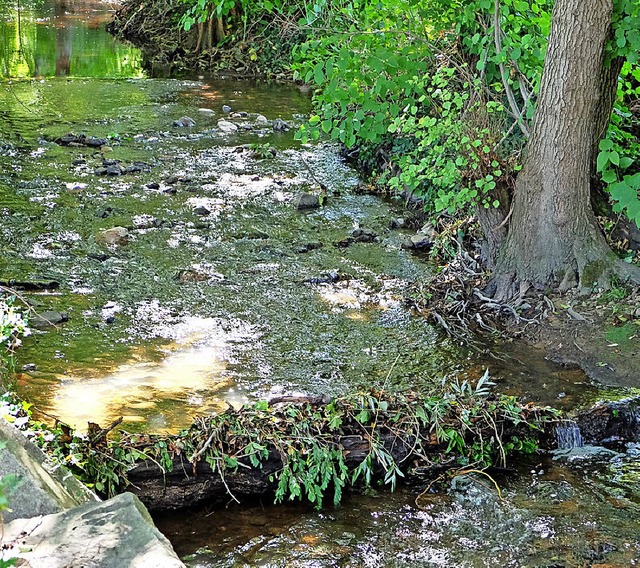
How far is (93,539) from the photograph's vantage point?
122 inches

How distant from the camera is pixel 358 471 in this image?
16.5 feet

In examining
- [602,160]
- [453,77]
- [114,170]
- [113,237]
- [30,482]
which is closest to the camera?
[30,482]

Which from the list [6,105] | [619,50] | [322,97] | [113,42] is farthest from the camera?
[113,42]

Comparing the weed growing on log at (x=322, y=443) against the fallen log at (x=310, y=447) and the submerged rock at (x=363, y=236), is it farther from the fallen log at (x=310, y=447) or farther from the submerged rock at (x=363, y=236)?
the submerged rock at (x=363, y=236)

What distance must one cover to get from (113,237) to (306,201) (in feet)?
8.63

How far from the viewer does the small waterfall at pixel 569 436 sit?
5.67 meters

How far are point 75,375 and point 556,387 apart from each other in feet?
12.2

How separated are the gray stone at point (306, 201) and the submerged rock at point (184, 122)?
4.66 metres

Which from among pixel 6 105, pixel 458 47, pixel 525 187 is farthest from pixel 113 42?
pixel 525 187

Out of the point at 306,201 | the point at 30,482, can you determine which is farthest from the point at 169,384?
the point at 306,201

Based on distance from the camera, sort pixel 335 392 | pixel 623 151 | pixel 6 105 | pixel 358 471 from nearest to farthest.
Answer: pixel 358 471, pixel 335 392, pixel 623 151, pixel 6 105

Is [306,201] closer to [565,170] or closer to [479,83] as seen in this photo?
[479,83]

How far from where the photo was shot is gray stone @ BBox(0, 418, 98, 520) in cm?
337

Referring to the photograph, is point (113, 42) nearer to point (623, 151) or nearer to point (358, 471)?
point (623, 151)
